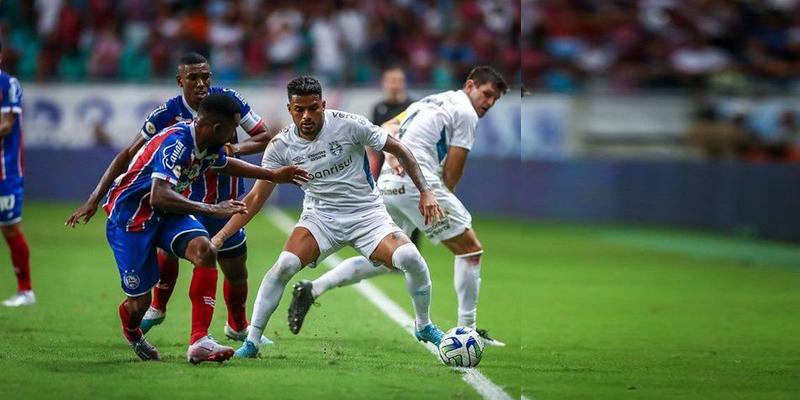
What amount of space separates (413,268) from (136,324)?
189 centimetres

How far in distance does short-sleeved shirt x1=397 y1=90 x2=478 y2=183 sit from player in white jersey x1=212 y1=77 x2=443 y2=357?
1.29m

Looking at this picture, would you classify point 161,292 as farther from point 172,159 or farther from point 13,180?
point 13,180

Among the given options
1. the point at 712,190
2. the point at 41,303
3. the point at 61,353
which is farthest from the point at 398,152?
the point at 712,190

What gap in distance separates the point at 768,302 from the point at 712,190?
9.62 metres

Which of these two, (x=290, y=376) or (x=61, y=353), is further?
(x=61, y=353)

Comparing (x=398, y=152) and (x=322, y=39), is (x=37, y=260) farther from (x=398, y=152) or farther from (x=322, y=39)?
(x=322, y=39)

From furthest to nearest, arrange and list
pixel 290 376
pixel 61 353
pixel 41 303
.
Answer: pixel 41 303 → pixel 61 353 → pixel 290 376

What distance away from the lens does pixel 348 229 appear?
9.05 metres

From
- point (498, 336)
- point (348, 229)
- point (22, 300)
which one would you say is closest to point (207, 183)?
point (348, 229)

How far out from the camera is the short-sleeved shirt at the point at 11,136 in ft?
38.9

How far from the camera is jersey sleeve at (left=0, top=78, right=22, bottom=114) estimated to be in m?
11.9

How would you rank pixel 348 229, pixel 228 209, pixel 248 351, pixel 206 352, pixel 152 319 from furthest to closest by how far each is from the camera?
pixel 152 319 < pixel 348 229 < pixel 248 351 < pixel 206 352 < pixel 228 209

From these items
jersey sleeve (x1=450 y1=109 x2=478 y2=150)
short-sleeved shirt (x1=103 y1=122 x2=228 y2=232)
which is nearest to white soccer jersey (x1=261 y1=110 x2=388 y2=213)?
short-sleeved shirt (x1=103 y1=122 x2=228 y2=232)

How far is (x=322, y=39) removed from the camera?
85.6 feet
